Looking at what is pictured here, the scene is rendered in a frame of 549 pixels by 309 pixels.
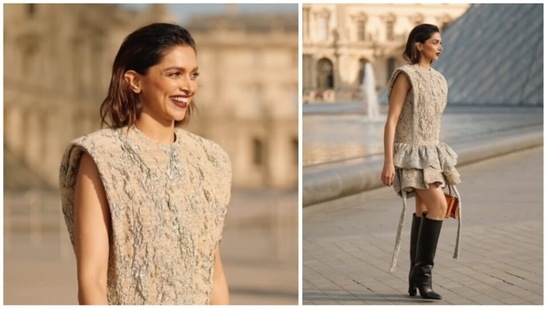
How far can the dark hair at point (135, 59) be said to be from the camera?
159cm

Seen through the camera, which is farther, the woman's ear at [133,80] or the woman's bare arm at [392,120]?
the woman's bare arm at [392,120]

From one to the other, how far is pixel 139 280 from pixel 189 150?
9.3 inches

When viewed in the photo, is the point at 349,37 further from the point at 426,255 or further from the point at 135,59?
the point at 135,59

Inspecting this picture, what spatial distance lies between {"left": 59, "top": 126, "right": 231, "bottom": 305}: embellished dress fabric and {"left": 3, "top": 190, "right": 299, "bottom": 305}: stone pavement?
3291mm

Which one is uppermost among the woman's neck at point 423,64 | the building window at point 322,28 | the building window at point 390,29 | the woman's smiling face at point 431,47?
the building window at point 390,29

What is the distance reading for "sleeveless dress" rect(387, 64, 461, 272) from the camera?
12.6 ft

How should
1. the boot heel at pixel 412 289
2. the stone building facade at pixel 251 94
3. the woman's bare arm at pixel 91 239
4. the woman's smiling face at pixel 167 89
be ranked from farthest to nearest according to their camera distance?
the stone building facade at pixel 251 94
the boot heel at pixel 412 289
the woman's smiling face at pixel 167 89
the woman's bare arm at pixel 91 239

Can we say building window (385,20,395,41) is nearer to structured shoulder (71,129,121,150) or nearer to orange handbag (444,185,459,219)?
orange handbag (444,185,459,219)

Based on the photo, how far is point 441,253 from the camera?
15.7 ft

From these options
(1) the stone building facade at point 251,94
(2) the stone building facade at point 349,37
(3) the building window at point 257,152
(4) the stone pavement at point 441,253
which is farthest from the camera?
(2) the stone building facade at point 349,37

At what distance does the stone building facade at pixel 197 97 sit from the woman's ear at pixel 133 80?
3637mm

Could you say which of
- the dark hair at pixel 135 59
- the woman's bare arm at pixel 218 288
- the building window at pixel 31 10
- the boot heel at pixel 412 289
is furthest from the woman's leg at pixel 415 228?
the building window at pixel 31 10

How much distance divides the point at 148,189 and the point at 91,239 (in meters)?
0.13

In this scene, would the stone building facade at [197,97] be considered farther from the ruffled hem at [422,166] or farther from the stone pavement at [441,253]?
the ruffled hem at [422,166]
